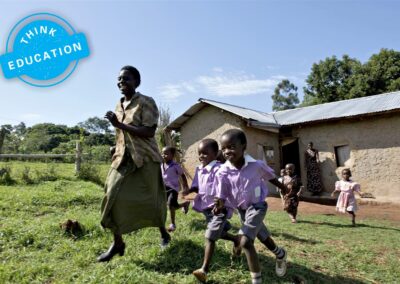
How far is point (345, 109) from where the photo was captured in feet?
37.3

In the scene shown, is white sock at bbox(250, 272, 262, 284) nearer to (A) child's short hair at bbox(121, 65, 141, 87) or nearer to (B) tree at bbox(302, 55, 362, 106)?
(A) child's short hair at bbox(121, 65, 141, 87)

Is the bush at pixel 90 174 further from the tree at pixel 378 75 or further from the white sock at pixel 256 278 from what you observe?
the tree at pixel 378 75

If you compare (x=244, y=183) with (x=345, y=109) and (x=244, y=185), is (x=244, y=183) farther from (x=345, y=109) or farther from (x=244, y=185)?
(x=345, y=109)

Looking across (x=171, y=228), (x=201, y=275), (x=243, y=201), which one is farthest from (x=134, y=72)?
(x=171, y=228)

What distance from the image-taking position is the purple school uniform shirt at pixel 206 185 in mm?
3420

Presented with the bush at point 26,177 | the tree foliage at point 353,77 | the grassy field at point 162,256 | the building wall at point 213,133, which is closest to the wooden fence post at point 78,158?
the bush at point 26,177

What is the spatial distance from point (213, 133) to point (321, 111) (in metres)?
4.49

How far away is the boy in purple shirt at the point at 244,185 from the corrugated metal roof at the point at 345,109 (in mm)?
8537

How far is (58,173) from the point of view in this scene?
9656 millimetres

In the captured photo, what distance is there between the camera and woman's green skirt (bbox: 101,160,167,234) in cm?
291

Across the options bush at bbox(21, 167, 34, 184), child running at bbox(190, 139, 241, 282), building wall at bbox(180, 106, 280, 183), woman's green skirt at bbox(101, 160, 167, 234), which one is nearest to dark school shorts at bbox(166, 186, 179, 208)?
child running at bbox(190, 139, 241, 282)

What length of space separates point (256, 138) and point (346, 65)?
14.6 metres

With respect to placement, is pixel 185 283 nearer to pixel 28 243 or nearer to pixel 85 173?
pixel 28 243

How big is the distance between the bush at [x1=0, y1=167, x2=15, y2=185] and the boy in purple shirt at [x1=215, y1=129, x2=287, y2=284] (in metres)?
7.72
